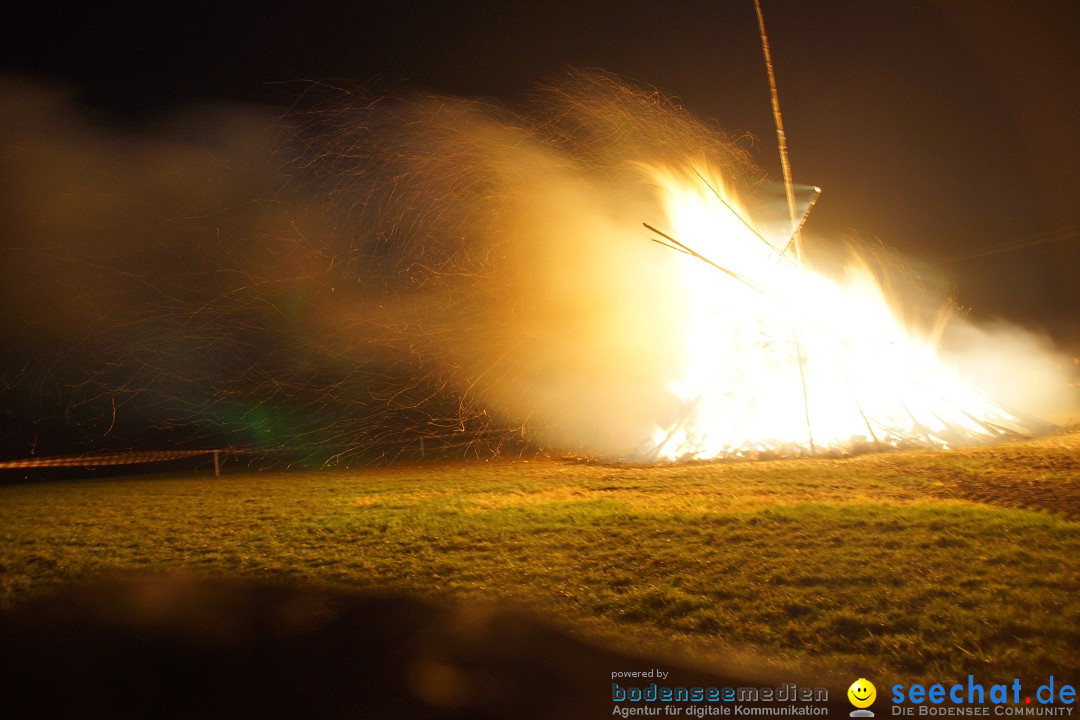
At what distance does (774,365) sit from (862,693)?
10136 millimetres

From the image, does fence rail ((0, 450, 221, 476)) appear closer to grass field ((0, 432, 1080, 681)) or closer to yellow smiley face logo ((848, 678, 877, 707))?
grass field ((0, 432, 1080, 681))

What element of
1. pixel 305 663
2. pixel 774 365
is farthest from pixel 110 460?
pixel 774 365

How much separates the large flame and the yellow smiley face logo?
8.50 meters

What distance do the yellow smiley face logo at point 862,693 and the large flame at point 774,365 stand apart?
850cm

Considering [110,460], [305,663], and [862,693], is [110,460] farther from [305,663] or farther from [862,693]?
[862,693]

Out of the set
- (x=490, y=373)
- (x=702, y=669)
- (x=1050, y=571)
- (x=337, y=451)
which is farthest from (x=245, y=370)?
(x=1050, y=571)

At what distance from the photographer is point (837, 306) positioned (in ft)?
45.3

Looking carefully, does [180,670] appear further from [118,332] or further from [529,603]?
[118,332]

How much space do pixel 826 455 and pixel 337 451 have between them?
416 inches

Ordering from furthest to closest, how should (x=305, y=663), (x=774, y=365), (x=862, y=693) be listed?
(x=774, y=365) → (x=305, y=663) → (x=862, y=693)

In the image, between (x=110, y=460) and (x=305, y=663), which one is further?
(x=110, y=460)

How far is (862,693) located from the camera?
10.9 ft

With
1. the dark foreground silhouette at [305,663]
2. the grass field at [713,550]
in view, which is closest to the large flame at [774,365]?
the grass field at [713,550]

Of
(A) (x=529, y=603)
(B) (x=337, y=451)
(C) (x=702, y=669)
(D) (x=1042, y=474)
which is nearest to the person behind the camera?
(C) (x=702, y=669)
